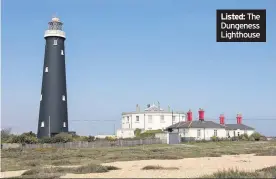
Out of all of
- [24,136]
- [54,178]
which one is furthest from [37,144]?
[54,178]

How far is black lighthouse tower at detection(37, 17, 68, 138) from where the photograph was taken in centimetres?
4919

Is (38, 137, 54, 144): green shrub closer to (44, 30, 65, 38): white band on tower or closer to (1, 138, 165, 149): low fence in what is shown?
(1, 138, 165, 149): low fence

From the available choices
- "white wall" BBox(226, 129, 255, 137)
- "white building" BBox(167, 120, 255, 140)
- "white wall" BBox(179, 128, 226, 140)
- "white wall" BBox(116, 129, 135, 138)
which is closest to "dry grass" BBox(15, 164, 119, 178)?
"white building" BBox(167, 120, 255, 140)

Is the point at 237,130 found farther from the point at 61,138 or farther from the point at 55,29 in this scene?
the point at 61,138

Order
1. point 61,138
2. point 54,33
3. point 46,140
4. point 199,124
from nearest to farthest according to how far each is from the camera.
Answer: point 46,140 → point 61,138 → point 54,33 → point 199,124

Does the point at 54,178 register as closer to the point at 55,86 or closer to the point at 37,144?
the point at 37,144

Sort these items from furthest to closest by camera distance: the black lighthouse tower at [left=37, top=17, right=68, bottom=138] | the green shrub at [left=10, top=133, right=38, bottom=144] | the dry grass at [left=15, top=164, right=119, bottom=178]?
the black lighthouse tower at [left=37, top=17, right=68, bottom=138], the green shrub at [left=10, top=133, right=38, bottom=144], the dry grass at [left=15, top=164, right=119, bottom=178]

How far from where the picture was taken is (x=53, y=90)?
49656 mm

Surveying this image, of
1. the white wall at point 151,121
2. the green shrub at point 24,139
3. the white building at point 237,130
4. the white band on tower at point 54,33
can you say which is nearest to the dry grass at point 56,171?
the green shrub at point 24,139

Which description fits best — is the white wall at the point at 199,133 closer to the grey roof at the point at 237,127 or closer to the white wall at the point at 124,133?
the grey roof at the point at 237,127

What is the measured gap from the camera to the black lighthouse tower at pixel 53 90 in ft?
161

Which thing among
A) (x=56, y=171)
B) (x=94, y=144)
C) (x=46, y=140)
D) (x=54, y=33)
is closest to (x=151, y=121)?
(x=94, y=144)

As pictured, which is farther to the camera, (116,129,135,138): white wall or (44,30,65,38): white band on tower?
(116,129,135,138): white wall

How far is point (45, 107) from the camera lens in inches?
1944
